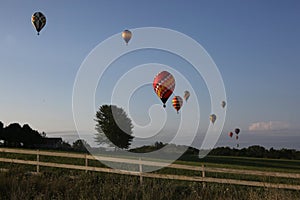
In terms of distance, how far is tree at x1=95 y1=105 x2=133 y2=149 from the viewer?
64500 millimetres

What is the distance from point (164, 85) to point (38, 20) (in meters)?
9.96

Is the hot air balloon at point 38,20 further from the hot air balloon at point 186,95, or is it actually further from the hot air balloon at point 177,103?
the hot air balloon at point 186,95

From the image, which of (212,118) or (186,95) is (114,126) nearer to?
(212,118)

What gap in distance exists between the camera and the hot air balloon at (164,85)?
25.1 meters

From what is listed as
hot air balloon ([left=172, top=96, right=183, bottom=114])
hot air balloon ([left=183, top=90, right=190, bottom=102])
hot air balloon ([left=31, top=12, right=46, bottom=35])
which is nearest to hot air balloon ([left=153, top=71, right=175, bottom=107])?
hot air balloon ([left=172, top=96, right=183, bottom=114])

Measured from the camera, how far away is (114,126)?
6719 cm

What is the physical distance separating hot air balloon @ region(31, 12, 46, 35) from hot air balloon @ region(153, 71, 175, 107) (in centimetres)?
893

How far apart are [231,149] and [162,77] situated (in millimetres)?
44712

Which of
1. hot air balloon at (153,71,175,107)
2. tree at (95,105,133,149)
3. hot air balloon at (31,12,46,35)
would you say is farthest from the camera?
tree at (95,105,133,149)

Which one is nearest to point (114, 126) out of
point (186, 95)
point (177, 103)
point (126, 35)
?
point (186, 95)

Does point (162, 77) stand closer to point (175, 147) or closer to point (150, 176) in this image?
point (150, 176)

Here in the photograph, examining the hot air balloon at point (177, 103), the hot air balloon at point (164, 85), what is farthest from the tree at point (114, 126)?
the hot air balloon at point (164, 85)

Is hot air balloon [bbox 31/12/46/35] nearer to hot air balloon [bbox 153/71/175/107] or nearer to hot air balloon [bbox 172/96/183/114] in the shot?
hot air balloon [bbox 153/71/175/107]

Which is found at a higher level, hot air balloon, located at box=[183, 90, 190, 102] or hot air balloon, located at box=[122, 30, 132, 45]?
hot air balloon, located at box=[122, 30, 132, 45]
